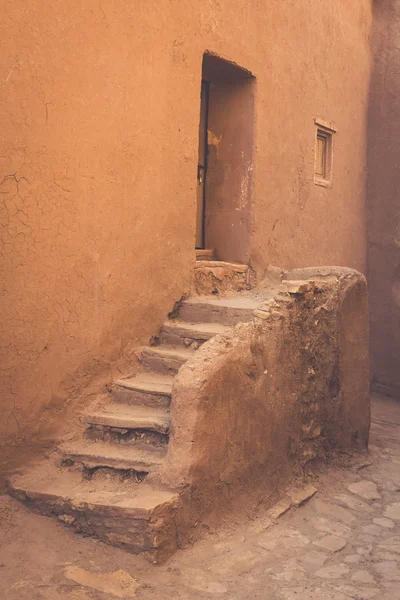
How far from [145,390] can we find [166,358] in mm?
410

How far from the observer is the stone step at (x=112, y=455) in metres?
4.28

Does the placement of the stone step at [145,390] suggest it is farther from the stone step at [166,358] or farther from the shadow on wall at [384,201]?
the shadow on wall at [384,201]

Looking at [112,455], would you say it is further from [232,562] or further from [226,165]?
[226,165]

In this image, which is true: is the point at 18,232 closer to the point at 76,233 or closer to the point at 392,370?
the point at 76,233

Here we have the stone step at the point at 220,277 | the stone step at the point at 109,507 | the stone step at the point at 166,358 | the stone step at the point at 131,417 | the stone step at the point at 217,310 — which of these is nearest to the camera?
the stone step at the point at 109,507

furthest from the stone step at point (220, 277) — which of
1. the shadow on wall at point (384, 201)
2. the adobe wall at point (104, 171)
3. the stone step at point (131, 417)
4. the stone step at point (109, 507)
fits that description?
the shadow on wall at point (384, 201)

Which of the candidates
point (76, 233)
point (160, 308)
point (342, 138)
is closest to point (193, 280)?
point (160, 308)

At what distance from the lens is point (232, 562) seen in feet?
12.9

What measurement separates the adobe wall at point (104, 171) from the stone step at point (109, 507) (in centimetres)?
40

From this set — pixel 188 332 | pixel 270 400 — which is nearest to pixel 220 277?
pixel 188 332

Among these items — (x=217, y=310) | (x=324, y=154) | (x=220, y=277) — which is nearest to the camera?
(x=217, y=310)

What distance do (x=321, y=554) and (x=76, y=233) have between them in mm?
2666

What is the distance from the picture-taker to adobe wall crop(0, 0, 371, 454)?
14.3 feet

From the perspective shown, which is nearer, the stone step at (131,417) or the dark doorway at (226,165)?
the stone step at (131,417)
